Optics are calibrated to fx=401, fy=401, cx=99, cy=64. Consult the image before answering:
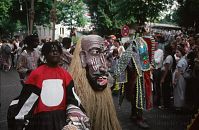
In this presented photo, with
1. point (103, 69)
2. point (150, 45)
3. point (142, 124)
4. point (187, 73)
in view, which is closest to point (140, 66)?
point (150, 45)

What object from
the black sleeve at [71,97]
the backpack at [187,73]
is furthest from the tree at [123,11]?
the black sleeve at [71,97]

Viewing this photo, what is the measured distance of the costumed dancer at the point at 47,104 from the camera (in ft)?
12.6

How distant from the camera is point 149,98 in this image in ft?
23.2

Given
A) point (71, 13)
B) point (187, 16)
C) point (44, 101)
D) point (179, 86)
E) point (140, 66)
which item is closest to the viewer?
point (44, 101)

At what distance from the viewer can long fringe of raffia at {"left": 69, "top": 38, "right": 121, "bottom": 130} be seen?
4445 millimetres

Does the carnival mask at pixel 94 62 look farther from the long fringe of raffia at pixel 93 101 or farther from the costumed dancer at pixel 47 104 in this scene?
the costumed dancer at pixel 47 104

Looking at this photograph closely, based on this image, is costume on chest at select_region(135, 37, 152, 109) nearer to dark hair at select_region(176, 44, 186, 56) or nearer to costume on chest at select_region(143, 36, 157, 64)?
costume on chest at select_region(143, 36, 157, 64)

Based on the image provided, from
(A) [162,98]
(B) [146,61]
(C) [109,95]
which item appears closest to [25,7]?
(A) [162,98]

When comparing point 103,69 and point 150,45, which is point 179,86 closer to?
point 150,45

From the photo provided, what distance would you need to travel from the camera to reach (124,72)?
7082mm

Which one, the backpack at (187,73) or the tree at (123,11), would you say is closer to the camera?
the backpack at (187,73)

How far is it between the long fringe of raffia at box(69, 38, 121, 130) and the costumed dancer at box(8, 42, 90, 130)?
0.45 metres

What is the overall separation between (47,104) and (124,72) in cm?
333

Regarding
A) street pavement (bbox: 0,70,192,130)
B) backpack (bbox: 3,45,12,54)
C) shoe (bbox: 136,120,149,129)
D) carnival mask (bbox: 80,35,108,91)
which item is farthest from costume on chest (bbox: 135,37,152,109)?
backpack (bbox: 3,45,12,54)
